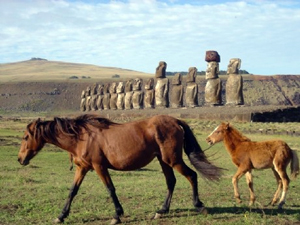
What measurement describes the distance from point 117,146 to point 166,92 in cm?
3403

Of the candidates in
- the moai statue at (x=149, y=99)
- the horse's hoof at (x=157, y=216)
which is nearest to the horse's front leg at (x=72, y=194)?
the horse's hoof at (x=157, y=216)

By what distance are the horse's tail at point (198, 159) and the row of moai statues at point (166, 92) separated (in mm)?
25833

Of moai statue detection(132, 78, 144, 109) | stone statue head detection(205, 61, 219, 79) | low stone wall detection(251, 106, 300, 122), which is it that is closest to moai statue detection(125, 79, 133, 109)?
moai statue detection(132, 78, 144, 109)

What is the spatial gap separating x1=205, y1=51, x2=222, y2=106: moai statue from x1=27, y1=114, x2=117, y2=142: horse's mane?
89.3ft

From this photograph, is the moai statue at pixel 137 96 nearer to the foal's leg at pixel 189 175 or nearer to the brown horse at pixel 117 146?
the brown horse at pixel 117 146

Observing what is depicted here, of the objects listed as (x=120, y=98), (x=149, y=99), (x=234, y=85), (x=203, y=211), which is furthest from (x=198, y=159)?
(x=120, y=98)

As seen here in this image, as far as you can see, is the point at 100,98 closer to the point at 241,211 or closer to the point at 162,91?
the point at 162,91

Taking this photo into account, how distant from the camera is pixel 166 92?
42.7 m

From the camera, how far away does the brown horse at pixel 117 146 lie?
8.75 metres

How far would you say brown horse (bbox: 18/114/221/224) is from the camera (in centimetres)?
875

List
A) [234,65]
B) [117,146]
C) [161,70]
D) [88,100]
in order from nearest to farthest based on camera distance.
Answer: [117,146]
[234,65]
[161,70]
[88,100]

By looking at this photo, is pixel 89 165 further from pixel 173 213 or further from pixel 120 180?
pixel 120 180

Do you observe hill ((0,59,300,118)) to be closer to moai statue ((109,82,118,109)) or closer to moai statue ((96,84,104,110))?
moai statue ((96,84,104,110))

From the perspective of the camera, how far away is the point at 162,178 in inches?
574
